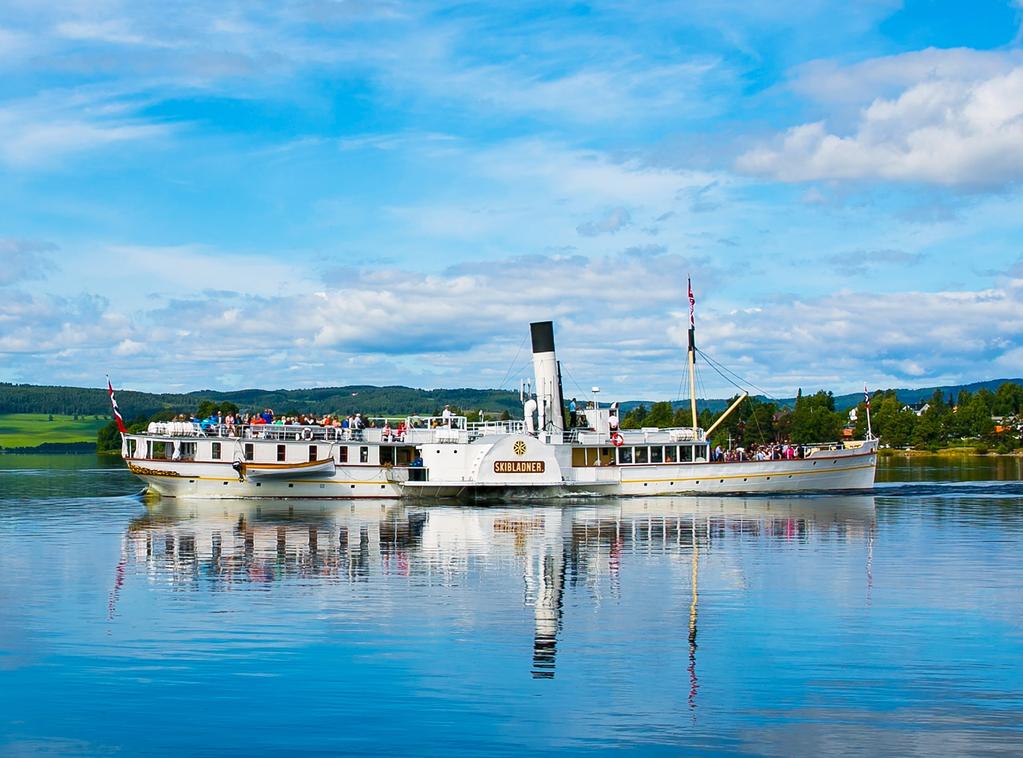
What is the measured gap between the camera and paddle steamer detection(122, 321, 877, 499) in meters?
67.2

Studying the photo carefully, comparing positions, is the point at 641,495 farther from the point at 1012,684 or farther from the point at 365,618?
the point at 1012,684

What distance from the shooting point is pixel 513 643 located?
24406 millimetres

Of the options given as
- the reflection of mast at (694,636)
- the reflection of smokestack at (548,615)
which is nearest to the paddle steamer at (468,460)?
the reflection of mast at (694,636)

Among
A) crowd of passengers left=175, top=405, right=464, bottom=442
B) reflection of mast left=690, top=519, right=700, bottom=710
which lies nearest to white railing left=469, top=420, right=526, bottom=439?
crowd of passengers left=175, top=405, right=464, bottom=442

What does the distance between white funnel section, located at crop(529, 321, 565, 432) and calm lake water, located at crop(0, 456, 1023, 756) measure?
22586 mm

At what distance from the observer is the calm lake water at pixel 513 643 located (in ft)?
59.6

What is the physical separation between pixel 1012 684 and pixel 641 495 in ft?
161

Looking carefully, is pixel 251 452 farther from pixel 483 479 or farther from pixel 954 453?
pixel 954 453

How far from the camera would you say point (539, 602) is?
29750 millimetres

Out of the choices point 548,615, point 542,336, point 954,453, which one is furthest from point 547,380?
point 954,453

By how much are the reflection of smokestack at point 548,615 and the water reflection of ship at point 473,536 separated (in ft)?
0.10

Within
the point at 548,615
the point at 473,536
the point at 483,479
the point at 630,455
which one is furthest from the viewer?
the point at 630,455

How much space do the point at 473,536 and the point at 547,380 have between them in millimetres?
24707

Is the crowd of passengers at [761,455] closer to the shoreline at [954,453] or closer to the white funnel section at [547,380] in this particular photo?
the white funnel section at [547,380]
